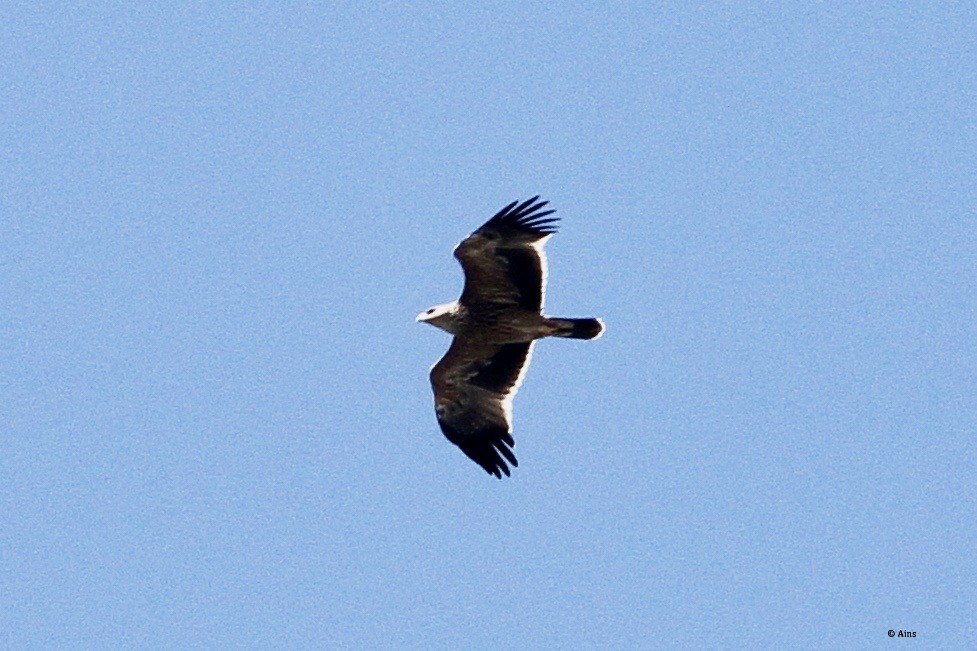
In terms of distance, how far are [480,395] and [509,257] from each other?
201 centimetres

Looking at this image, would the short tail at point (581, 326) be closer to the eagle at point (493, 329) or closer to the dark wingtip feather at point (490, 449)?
the eagle at point (493, 329)

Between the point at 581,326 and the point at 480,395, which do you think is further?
the point at 480,395

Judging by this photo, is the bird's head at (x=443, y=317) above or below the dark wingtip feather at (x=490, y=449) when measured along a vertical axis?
above

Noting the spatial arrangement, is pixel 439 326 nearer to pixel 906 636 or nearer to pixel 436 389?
pixel 436 389

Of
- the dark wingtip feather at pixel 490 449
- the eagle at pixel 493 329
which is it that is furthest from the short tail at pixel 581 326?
the dark wingtip feather at pixel 490 449

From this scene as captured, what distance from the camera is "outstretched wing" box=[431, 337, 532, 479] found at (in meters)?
22.2

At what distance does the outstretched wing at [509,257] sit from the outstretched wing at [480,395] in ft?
3.01

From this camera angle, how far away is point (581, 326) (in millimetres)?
21750

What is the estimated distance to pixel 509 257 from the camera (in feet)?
70.0

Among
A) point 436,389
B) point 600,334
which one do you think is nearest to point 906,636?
point 600,334

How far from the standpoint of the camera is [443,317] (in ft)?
72.3

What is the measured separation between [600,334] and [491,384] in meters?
1.59

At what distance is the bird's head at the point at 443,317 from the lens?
21984 mm

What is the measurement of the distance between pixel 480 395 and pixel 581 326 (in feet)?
5.31
